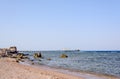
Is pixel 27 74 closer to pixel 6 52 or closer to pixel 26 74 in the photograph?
pixel 26 74

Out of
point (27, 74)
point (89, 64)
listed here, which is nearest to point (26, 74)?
point (27, 74)

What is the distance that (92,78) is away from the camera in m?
24.0

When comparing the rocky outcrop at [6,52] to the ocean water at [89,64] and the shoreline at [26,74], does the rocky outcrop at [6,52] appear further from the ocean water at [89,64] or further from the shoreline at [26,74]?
the shoreline at [26,74]

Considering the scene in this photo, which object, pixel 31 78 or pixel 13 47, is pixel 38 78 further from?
pixel 13 47

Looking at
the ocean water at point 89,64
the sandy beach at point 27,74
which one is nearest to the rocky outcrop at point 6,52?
the ocean water at point 89,64

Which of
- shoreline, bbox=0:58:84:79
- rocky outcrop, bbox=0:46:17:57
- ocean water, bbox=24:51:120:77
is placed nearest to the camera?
shoreline, bbox=0:58:84:79

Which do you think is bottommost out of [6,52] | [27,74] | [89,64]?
[89,64]

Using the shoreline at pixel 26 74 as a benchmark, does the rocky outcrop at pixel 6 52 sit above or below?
above

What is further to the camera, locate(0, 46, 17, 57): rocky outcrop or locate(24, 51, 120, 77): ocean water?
locate(0, 46, 17, 57): rocky outcrop

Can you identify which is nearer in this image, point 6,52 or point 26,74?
point 26,74

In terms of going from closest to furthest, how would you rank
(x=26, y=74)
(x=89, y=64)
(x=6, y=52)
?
(x=26, y=74) → (x=89, y=64) → (x=6, y=52)

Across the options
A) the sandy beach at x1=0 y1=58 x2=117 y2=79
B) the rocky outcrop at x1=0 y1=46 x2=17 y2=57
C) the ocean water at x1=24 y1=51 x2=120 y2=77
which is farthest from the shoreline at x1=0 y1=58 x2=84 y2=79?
the rocky outcrop at x1=0 y1=46 x2=17 y2=57

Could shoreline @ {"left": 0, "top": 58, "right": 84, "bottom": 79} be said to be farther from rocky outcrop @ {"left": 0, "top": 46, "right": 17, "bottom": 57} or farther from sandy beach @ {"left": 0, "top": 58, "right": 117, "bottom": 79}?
rocky outcrop @ {"left": 0, "top": 46, "right": 17, "bottom": 57}

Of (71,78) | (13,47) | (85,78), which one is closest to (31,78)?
(71,78)
